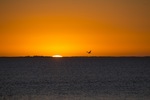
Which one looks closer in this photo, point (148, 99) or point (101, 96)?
point (148, 99)

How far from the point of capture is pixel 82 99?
156ft

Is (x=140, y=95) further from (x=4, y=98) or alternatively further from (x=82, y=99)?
(x=4, y=98)

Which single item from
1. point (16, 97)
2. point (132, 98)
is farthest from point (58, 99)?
point (132, 98)

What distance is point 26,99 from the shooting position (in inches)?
1885

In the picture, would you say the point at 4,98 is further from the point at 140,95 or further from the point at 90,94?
the point at 140,95

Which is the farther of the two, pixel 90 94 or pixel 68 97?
pixel 90 94

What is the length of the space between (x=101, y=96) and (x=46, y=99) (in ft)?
23.3

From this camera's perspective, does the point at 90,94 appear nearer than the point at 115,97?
No

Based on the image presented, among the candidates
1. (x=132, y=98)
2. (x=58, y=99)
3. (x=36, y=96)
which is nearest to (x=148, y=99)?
(x=132, y=98)

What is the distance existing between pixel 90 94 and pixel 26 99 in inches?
342

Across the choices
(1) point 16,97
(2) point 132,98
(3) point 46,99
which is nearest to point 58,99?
(3) point 46,99

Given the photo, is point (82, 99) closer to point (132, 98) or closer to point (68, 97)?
point (68, 97)

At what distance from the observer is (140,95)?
51.4 m

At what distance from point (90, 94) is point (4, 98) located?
36.3 feet
